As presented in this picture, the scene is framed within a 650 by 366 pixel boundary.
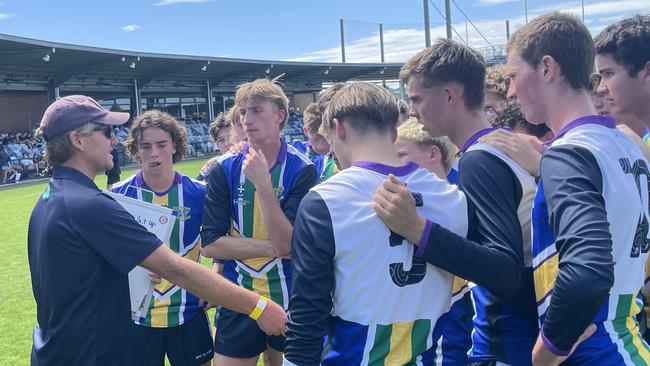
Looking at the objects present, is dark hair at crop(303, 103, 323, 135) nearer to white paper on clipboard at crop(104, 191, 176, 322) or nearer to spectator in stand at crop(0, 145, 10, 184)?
white paper on clipboard at crop(104, 191, 176, 322)

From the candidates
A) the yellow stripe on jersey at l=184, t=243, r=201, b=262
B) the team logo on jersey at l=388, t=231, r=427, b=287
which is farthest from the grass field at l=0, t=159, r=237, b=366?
the team logo on jersey at l=388, t=231, r=427, b=287

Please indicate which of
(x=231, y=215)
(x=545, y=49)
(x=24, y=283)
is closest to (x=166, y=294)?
(x=231, y=215)

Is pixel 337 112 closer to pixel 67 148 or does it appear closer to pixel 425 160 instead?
pixel 425 160

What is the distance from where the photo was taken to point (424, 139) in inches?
125

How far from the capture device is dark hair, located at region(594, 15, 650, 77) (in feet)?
8.07

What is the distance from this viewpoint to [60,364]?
2604 mm

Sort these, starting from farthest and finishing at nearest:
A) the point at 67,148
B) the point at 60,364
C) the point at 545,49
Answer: the point at 67,148
the point at 60,364
the point at 545,49

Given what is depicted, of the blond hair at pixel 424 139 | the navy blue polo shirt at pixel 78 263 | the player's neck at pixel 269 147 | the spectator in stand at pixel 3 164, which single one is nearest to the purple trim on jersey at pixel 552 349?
the blond hair at pixel 424 139

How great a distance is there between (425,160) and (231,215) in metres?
1.35

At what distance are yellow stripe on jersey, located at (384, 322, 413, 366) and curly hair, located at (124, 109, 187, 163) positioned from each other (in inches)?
112

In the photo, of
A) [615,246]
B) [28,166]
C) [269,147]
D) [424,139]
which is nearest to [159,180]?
[269,147]

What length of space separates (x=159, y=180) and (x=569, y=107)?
2.97 m

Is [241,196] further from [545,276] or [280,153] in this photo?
[545,276]

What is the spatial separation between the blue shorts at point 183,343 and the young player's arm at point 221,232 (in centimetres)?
56
